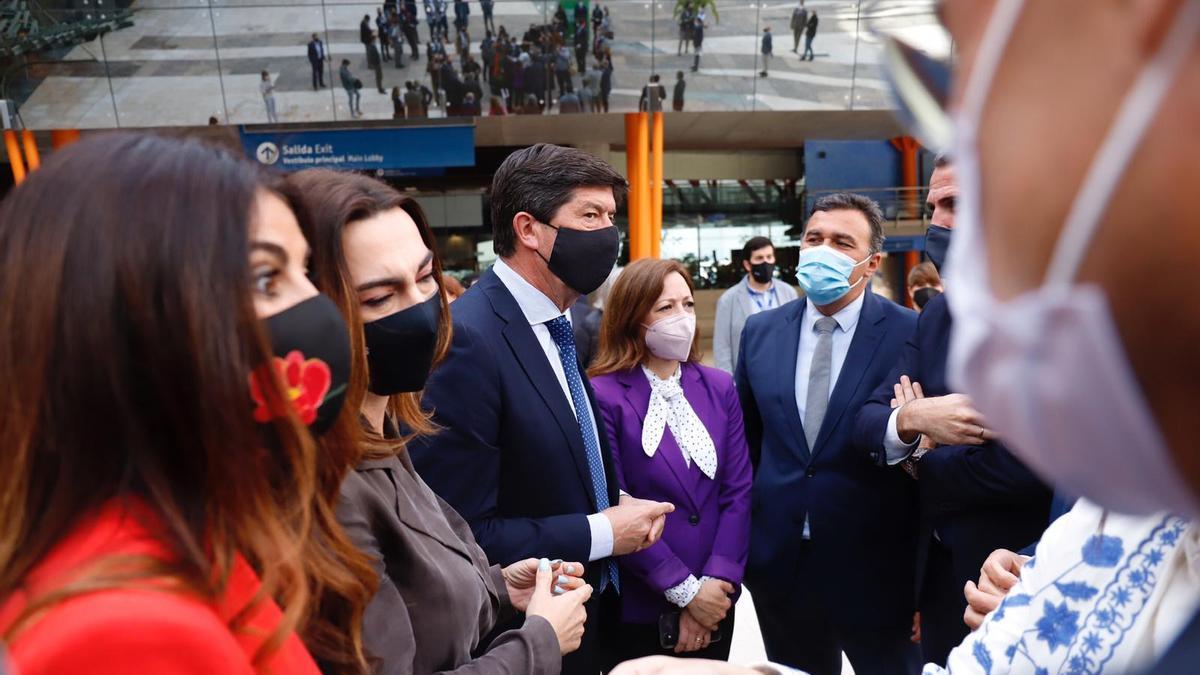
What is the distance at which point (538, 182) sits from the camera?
2.27m

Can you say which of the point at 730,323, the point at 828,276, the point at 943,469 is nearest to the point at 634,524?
the point at 943,469

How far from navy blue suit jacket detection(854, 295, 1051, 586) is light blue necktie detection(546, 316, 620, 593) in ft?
2.61

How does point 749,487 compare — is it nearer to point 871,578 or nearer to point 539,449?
point 871,578

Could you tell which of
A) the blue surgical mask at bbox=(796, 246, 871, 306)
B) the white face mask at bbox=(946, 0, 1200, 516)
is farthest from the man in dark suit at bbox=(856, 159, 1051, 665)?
the white face mask at bbox=(946, 0, 1200, 516)

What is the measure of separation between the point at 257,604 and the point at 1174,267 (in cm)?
82

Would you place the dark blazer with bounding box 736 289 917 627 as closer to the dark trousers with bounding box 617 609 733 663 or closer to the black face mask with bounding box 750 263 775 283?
the dark trousers with bounding box 617 609 733 663

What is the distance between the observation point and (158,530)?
0.75 m

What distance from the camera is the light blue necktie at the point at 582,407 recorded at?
2176mm

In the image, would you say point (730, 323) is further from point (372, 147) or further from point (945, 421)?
point (372, 147)

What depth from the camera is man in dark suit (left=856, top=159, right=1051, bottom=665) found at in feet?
6.37

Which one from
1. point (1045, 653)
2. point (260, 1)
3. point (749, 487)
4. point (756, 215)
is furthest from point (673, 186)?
point (1045, 653)

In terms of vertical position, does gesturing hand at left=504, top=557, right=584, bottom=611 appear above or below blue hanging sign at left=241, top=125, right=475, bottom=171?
above

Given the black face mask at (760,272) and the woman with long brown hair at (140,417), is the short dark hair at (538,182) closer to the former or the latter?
the woman with long brown hair at (140,417)

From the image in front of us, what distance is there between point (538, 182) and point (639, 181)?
35.3ft
